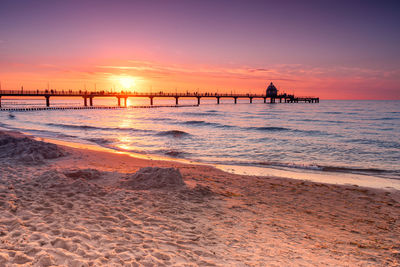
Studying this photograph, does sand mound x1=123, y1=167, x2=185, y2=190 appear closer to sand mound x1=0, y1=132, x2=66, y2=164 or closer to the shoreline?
the shoreline

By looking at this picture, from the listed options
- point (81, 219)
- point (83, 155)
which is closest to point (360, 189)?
point (81, 219)

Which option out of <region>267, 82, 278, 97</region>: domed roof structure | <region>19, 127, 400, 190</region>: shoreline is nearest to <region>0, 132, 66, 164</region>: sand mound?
<region>19, 127, 400, 190</region>: shoreline

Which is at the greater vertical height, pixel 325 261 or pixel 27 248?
pixel 27 248

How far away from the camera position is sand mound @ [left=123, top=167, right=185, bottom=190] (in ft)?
24.8

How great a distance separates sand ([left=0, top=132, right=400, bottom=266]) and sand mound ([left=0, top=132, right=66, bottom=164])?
4.23 ft

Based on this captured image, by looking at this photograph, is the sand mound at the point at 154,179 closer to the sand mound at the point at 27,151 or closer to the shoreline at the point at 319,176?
the shoreline at the point at 319,176

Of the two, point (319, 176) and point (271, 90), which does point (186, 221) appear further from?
point (271, 90)

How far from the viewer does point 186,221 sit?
5328 mm

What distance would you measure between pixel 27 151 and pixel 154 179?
22.2ft

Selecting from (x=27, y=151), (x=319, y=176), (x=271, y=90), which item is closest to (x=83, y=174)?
(x=27, y=151)

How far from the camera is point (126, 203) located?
19.9 feet

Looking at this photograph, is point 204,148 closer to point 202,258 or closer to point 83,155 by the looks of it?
point 83,155

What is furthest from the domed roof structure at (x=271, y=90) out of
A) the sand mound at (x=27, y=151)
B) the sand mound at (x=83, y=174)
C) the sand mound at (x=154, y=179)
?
the sand mound at (x=83, y=174)

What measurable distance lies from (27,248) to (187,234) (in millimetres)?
2517
